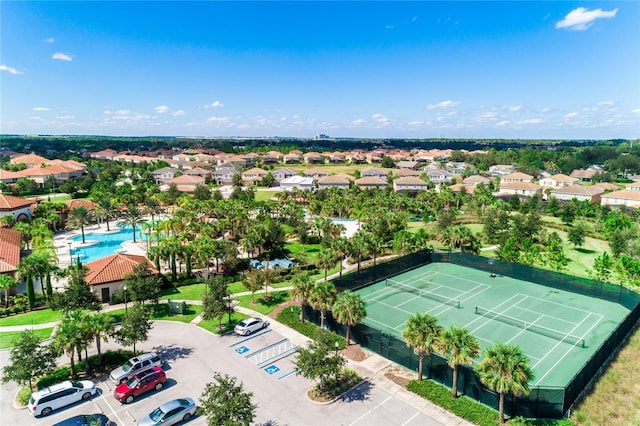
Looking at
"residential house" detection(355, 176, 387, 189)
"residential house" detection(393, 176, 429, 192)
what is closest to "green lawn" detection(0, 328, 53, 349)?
"residential house" detection(355, 176, 387, 189)

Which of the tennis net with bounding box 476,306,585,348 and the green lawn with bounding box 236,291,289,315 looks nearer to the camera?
the tennis net with bounding box 476,306,585,348

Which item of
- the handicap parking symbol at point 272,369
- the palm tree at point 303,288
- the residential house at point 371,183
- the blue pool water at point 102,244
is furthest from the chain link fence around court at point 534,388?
the residential house at point 371,183

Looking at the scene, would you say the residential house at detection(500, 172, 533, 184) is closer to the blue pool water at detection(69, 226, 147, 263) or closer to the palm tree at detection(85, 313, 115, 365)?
the blue pool water at detection(69, 226, 147, 263)

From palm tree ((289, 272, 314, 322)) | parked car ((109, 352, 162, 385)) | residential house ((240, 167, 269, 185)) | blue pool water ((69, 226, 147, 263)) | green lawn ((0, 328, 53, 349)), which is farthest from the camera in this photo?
residential house ((240, 167, 269, 185))

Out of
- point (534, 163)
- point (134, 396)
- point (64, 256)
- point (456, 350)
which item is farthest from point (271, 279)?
point (534, 163)

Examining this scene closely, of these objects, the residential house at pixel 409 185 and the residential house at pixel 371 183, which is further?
the residential house at pixel 371 183

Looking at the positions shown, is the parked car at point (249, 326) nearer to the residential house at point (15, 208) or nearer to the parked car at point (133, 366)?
the parked car at point (133, 366)
